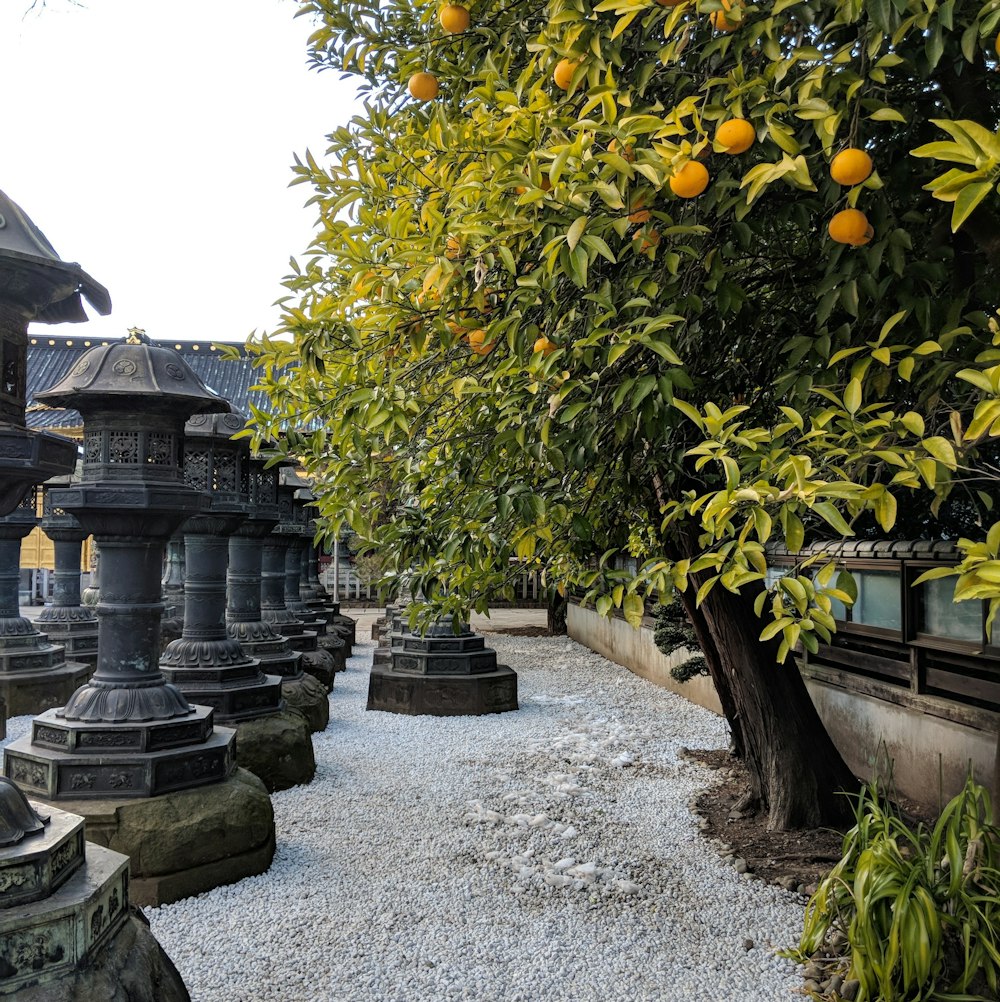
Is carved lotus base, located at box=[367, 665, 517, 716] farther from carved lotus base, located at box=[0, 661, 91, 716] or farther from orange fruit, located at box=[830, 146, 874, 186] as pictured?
orange fruit, located at box=[830, 146, 874, 186]

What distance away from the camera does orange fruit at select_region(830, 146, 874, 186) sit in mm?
1946

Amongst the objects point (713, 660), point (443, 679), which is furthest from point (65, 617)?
point (713, 660)

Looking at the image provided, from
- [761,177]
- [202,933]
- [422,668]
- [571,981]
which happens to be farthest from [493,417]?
[422,668]

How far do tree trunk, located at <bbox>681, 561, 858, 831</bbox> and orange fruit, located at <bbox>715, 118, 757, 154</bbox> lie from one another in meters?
2.95

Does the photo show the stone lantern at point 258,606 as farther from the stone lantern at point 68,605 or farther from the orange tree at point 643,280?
the orange tree at point 643,280

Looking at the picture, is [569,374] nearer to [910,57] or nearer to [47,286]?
[910,57]

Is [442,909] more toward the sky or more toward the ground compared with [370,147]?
more toward the ground

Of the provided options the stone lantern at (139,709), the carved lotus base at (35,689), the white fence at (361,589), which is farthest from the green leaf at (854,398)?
the white fence at (361,589)

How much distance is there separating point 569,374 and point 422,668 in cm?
668

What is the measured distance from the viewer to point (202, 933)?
3.56m

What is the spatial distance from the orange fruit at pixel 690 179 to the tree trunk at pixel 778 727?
2929 mm

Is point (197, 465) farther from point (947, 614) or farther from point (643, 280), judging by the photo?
point (947, 614)

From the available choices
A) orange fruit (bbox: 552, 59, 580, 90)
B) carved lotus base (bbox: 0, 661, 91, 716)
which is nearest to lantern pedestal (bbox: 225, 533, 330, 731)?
carved lotus base (bbox: 0, 661, 91, 716)

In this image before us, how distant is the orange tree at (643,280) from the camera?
2014mm
